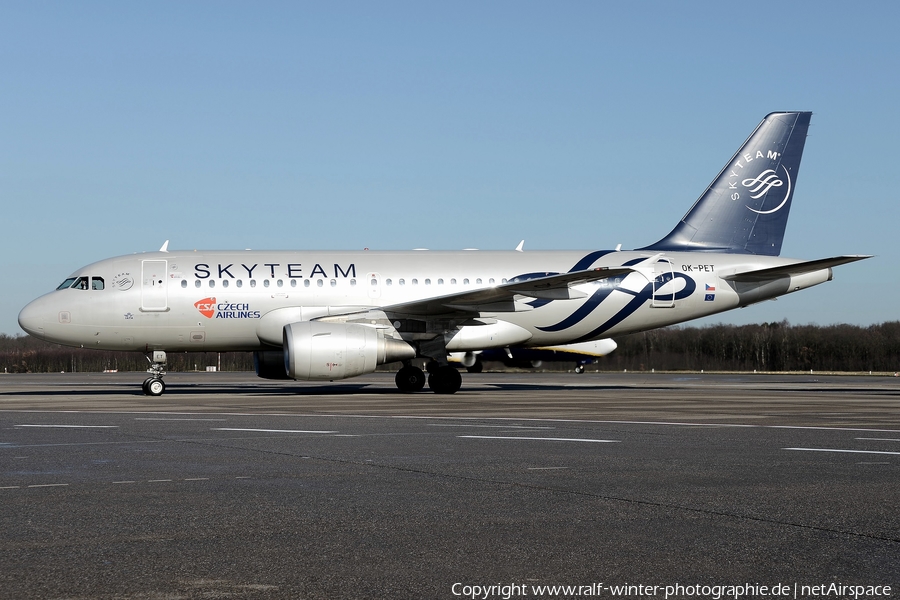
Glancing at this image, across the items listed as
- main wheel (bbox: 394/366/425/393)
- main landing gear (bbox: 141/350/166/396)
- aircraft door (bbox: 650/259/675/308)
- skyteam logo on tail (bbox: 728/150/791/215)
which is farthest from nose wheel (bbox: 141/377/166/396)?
skyteam logo on tail (bbox: 728/150/791/215)

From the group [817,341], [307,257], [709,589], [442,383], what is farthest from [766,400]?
[817,341]

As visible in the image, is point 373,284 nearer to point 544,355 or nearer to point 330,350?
point 330,350

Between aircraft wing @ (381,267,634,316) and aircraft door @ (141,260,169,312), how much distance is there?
622cm

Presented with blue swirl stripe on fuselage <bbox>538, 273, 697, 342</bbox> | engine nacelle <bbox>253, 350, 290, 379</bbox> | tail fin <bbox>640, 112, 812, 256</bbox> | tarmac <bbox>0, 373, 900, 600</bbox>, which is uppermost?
tail fin <bbox>640, 112, 812, 256</bbox>

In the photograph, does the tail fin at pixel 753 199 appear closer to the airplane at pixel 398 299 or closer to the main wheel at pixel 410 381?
the airplane at pixel 398 299

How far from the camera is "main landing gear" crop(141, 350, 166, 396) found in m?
25.6

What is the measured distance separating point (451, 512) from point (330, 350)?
17314 millimetres

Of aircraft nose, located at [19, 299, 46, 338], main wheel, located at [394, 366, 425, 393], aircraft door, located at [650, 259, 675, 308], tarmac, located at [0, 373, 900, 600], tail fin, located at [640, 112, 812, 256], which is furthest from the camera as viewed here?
tail fin, located at [640, 112, 812, 256]

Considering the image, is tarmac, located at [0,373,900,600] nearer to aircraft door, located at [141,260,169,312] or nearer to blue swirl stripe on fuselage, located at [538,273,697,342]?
aircraft door, located at [141,260,169,312]

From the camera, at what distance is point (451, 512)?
670 cm

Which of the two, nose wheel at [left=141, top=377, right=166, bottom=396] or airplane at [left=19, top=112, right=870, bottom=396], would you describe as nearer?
nose wheel at [left=141, top=377, right=166, bottom=396]

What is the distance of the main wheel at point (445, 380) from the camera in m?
26.5

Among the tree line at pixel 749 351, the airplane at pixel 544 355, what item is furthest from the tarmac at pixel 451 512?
the tree line at pixel 749 351

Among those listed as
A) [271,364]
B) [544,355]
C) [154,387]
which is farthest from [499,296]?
[544,355]
